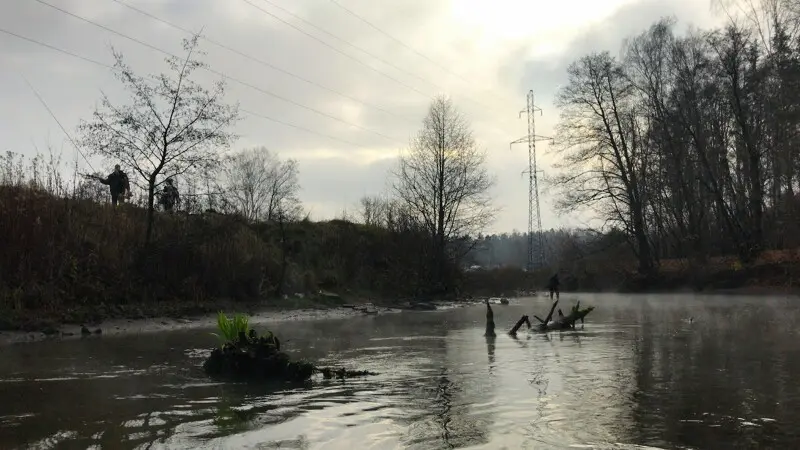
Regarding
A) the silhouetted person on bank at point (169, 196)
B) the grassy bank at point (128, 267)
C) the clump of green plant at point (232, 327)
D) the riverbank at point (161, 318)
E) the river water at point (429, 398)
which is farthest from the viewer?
the silhouetted person on bank at point (169, 196)

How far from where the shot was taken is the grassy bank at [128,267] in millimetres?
17609

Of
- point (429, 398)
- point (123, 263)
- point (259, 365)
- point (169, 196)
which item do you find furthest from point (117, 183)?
point (429, 398)

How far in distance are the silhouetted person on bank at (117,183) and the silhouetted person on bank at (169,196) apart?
1197 millimetres

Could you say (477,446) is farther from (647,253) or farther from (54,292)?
(647,253)

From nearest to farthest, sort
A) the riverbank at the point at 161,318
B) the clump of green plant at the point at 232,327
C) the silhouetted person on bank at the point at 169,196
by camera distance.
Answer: the clump of green plant at the point at 232,327
the riverbank at the point at 161,318
the silhouetted person on bank at the point at 169,196

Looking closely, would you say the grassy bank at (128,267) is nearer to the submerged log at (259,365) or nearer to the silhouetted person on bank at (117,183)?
the silhouetted person on bank at (117,183)

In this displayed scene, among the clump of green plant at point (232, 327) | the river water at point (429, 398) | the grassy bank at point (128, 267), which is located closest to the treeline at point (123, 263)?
the grassy bank at point (128, 267)

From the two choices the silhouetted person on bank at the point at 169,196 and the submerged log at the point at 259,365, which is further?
the silhouetted person on bank at the point at 169,196

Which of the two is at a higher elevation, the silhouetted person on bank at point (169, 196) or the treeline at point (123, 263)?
the silhouetted person on bank at point (169, 196)

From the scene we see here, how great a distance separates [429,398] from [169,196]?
715 inches

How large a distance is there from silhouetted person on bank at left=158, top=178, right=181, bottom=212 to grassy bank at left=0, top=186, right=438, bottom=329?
34.4 inches

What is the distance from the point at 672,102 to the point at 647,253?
1130cm

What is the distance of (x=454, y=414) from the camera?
7484 millimetres

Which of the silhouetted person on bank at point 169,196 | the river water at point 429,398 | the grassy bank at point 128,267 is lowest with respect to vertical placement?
the river water at point 429,398
